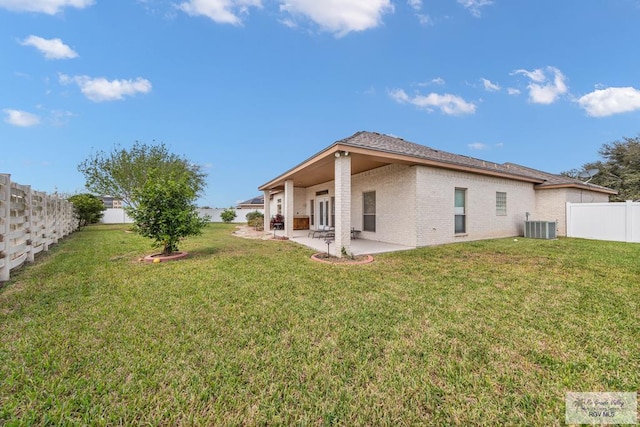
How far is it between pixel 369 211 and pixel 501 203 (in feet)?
21.0

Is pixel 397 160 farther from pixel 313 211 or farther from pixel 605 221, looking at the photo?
pixel 605 221

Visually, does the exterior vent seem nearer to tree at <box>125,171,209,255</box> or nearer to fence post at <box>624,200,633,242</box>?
fence post at <box>624,200,633,242</box>

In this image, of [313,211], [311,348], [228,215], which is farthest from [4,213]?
[228,215]

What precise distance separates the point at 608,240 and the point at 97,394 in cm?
1730

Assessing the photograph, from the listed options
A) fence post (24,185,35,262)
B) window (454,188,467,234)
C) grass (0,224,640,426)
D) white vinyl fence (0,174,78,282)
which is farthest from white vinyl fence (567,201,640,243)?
fence post (24,185,35,262)

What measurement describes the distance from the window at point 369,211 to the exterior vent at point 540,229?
769 centimetres

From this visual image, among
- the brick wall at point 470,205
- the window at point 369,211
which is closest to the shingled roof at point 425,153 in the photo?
the brick wall at point 470,205

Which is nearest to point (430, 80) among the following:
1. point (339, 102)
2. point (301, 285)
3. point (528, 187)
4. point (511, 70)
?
point (511, 70)

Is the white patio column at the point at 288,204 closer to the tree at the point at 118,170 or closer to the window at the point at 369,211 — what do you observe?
the window at the point at 369,211

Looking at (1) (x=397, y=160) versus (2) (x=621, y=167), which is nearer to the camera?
(1) (x=397, y=160)

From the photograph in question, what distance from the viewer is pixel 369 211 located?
1150 cm

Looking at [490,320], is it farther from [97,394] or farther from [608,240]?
[608,240]

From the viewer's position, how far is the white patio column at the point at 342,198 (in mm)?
7207

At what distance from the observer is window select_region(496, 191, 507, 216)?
11664mm
